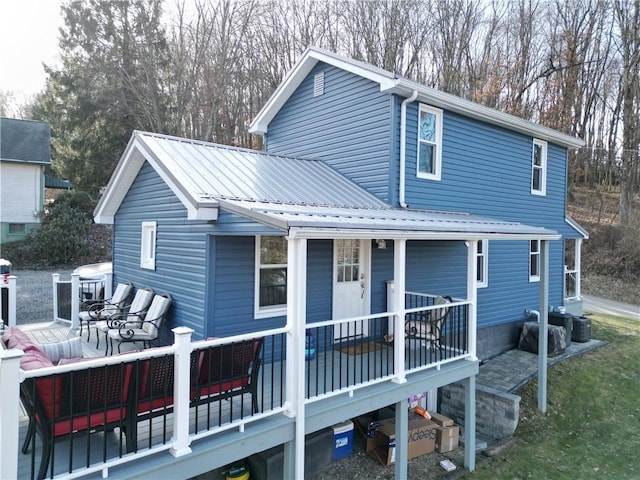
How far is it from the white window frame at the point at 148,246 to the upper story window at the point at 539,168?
10.5 metres

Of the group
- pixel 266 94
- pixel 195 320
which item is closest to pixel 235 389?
pixel 195 320

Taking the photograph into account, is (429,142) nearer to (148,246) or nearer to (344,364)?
(344,364)

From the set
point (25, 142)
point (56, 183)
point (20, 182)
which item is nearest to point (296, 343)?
point (20, 182)

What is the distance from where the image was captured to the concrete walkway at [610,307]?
662 inches

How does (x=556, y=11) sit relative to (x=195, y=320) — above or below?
above

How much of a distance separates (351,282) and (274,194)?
2.50m

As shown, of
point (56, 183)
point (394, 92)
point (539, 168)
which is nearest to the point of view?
point (394, 92)

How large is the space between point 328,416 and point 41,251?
18.7m

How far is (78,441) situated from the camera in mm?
4152

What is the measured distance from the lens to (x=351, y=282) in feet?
27.2

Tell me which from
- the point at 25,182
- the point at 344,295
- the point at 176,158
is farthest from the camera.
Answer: the point at 25,182

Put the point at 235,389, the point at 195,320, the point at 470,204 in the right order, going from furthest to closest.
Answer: the point at 470,204
the point at 195,320
the point at 235,389

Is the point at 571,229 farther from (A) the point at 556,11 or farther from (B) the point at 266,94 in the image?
(A) the point at 556,11

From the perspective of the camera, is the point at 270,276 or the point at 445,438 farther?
the point at 445,438
